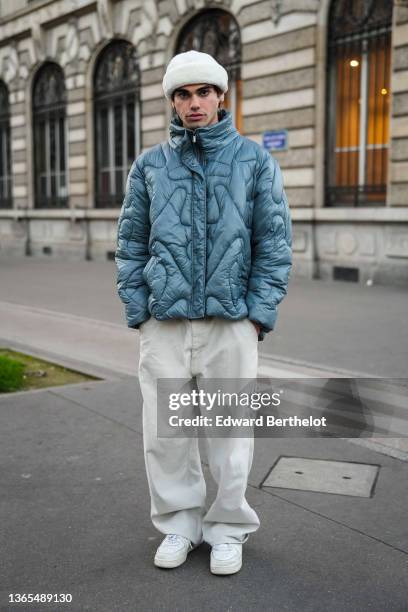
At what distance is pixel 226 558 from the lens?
301 cm

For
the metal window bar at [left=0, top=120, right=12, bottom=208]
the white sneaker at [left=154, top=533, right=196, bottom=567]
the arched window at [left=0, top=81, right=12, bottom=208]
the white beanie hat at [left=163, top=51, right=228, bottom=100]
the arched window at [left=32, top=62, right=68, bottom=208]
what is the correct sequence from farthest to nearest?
the metal window bar at [left=0, top=120, right=12, bottom=208]
the arched window at [left=0, top=81, right=12, bottom=208]
the arched window at [left=32, top=62, right=68, bottom=208]
the white sneaker at [left=154, top=533, right=196, bottom=567]
the white beanie hat at [left=163, top=51, right=228, bottom=100]

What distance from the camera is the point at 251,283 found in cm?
306

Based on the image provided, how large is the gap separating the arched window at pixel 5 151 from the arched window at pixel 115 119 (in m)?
5.40

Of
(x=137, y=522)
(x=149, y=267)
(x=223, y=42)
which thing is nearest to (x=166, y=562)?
(x=137, y=522)

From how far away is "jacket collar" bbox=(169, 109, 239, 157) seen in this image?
9.81 ft

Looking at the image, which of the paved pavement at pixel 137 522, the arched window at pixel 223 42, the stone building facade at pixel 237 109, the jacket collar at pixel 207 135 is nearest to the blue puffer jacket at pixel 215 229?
the jacket collar at pixel 207 135

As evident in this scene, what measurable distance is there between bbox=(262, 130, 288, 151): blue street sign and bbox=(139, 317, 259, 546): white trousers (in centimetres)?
1232

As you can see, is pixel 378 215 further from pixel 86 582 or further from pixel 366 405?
pixel 86 582

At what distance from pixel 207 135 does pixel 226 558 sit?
175cm

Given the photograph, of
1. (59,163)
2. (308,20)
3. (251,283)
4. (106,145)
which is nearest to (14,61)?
(59,163)

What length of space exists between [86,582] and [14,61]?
23006 mm

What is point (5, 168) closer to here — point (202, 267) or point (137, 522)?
point (137, 522)

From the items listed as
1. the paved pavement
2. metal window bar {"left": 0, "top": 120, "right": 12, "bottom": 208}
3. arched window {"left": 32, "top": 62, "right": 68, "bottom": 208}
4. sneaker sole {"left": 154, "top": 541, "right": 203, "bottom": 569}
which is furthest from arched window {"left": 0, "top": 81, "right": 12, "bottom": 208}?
sneaker sole {"left": 154, "top": 541, "right": 203, "bottom": 569}

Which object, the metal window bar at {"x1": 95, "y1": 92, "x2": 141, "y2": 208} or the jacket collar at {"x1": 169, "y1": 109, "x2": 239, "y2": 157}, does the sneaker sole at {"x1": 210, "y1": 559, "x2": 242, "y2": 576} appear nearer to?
the jacket collar at {"x1": 169, "y1": 109, "x2": 239, "y2": 157}
